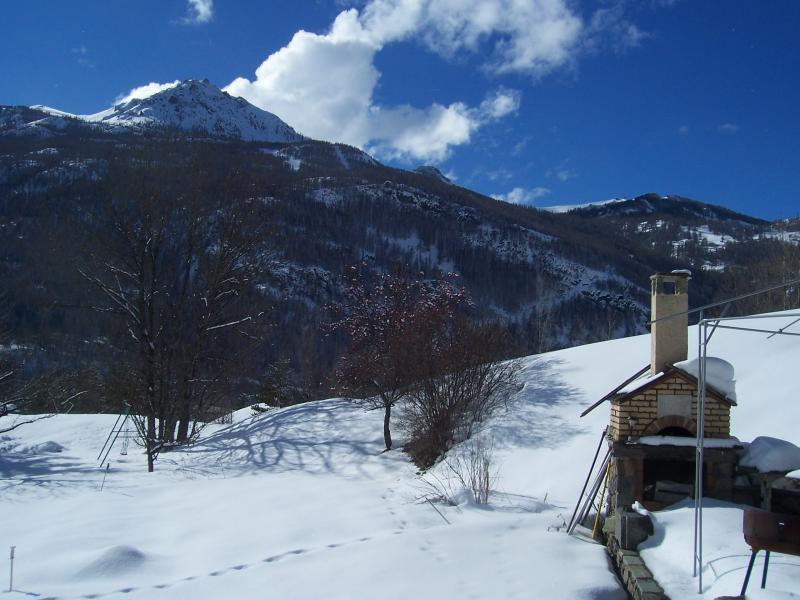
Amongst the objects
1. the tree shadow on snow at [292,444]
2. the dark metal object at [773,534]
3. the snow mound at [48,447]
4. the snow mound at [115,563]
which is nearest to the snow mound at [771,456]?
the dark metal object at [773,534]

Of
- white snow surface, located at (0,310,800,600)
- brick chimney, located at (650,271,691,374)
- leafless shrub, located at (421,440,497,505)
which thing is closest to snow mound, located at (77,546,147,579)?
white snow surface, located at (0,310,800,600)

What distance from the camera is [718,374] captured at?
24.7ft

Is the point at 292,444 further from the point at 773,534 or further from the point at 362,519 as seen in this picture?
the point at 773,534

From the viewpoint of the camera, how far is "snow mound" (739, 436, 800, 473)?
665 cm

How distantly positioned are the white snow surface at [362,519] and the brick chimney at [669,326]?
6.96 feet

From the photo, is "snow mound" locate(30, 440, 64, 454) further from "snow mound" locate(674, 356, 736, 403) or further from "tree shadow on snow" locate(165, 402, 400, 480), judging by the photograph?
"snow mound" locate(674, 356, 736, 403)

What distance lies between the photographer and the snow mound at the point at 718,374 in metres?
7.44

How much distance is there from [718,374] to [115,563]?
761cm

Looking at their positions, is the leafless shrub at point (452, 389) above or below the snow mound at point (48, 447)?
above

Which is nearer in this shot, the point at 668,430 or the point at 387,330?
the point at 668,430

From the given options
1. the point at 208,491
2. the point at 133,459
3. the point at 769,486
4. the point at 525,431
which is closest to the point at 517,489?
the point at 525,431

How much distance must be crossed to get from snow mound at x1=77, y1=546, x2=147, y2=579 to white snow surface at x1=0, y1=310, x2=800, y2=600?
0.02 metres

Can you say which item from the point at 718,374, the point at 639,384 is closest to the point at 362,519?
the point at 639,384

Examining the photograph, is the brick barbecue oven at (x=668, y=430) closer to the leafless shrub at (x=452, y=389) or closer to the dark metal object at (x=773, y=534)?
the dark metal object at (x=773, y=534)
